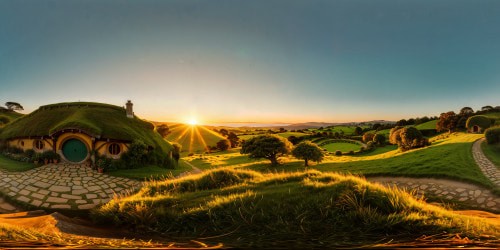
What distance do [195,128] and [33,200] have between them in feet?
232

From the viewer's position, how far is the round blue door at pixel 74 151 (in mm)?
20797

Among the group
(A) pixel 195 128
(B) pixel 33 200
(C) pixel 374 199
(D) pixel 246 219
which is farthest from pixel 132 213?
(A) pixel 195 128

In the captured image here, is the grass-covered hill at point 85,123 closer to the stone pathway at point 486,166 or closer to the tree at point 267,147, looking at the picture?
the tree at point 267,147

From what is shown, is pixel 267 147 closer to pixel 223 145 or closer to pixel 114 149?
pixel 114 149

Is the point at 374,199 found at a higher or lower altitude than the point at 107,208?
higher

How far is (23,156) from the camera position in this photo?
20.3 metres

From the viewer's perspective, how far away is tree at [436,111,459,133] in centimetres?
4694

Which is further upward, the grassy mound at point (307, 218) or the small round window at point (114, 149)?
the grassy mound at point (307, 218)

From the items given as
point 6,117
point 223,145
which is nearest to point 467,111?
point 223,145

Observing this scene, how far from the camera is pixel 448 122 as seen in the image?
47844mm

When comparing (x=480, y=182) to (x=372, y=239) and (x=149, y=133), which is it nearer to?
(x=372, y=239)

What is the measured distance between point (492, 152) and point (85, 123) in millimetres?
36898

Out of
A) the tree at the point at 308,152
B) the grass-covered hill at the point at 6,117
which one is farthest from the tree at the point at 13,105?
the tree at the point at 308,152

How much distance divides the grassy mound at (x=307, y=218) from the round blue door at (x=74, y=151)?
20.4 metres
